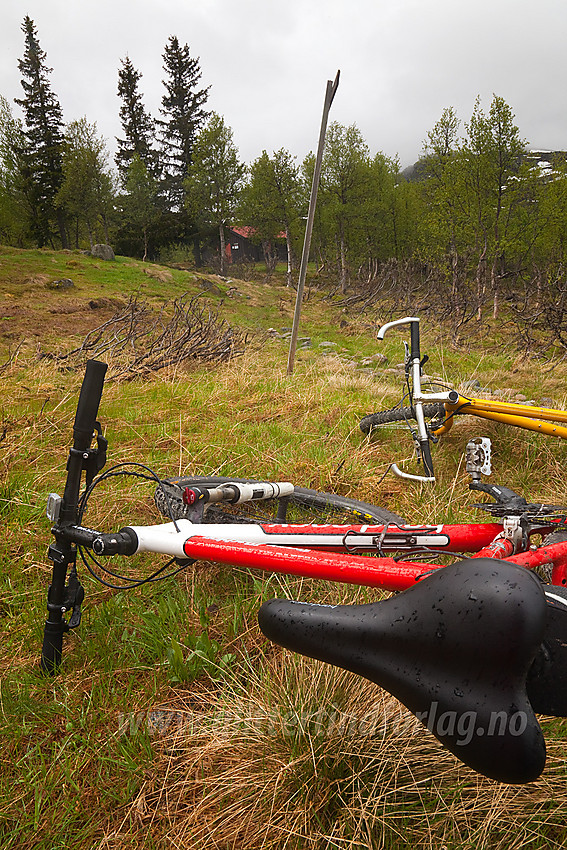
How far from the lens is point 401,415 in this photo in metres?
4.22

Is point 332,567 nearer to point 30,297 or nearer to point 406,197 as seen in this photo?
point 30,297

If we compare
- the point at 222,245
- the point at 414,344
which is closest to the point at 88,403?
the point at 414,344

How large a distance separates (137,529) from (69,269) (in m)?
26.1

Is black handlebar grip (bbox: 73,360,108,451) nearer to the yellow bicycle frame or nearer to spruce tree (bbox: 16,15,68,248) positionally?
the yellow bicycle frame

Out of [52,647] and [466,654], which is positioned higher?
[466,654]

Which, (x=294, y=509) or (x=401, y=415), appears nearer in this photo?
(x=294, y=509)

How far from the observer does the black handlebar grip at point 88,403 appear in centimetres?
175

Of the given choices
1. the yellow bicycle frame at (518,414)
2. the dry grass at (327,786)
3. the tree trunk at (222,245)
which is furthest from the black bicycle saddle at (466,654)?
the tree trunk at (222,245)

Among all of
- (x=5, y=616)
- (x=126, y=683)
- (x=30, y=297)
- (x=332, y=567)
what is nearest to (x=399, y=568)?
(x=332, y=567)

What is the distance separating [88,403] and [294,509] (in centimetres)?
169

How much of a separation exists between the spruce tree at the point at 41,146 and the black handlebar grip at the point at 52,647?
44.3 metres

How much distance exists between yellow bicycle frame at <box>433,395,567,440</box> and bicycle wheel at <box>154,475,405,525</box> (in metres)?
1.30

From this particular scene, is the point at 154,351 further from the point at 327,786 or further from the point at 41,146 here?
the point at 41,146

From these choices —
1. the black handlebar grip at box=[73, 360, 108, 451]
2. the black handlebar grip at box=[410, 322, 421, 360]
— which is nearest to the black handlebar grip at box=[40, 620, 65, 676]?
the black handlebar grip at box=[73, 360, 108, 451]
